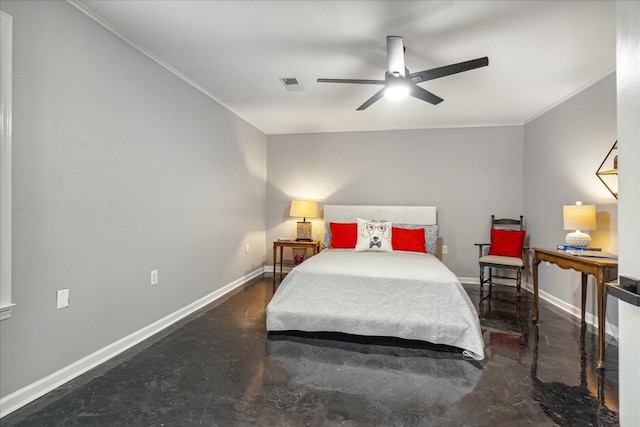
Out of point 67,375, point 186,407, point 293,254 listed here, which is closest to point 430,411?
point 186,407

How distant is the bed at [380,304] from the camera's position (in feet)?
8.04

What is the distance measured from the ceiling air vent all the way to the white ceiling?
69 mm

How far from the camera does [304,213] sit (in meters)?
4.73

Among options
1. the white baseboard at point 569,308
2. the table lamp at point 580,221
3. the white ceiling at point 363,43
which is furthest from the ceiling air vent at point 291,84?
the white baseboard at point 569,308

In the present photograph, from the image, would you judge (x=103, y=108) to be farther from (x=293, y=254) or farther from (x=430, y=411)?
(x=293, y=254)

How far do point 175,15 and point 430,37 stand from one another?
1.84 m

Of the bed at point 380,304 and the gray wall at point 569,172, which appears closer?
the bed at point 380,304

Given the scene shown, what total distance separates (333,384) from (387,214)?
313 centimetres

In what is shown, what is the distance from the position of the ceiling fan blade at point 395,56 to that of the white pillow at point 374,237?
6.75 feet

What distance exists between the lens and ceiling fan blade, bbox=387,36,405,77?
7.18ft

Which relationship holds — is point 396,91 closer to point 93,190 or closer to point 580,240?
point 580,240

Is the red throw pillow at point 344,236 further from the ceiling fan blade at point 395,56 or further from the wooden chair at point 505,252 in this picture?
the ceiling fan blade at point 395,56

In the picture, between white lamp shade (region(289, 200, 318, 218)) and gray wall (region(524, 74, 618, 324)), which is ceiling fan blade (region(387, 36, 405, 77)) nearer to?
gray wall (region(524, 74, 618, 324))

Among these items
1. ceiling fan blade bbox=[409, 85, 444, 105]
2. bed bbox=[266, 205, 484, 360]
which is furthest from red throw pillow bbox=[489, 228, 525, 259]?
ceiling fan blade bbox=[409, 85, 444, 105]
